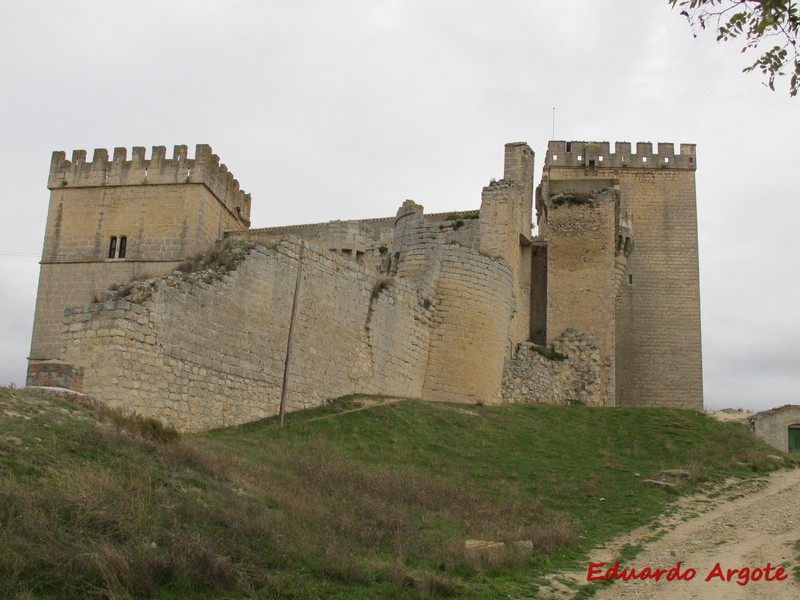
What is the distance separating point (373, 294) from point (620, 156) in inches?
804

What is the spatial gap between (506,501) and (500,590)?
12.1 ft

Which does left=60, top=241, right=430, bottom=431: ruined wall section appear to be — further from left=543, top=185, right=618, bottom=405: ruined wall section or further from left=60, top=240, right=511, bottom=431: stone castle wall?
left=543, top=185, right=618, bottom=405: ruined wall section

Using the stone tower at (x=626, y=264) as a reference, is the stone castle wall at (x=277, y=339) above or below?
below

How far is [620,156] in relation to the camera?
119 feet

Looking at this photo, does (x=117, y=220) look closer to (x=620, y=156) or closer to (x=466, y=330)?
(x=466, y=330)

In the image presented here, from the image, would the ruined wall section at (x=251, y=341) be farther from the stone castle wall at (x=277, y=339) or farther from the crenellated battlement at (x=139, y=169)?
the crenellated battlement at (x=139, y=169)

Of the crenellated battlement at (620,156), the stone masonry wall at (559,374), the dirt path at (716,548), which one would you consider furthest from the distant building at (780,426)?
the crenellated battlement at (620,156)

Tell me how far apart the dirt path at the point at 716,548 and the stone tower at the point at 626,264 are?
14.7 m

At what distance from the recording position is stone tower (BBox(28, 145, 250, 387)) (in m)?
30.6

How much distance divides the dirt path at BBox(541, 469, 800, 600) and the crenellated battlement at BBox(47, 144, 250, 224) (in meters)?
21.9

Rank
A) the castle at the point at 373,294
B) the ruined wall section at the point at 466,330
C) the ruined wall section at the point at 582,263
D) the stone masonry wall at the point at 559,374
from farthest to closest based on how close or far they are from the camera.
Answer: the ruined wall section at the point at 582,263, the stone masonry wall at the point at 559,374, the ruined wall section at the point at 466,330, the castle at the point at 373,294

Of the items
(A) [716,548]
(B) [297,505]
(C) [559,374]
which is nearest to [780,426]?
(C) [559,374]

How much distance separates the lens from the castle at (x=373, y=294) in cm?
1402

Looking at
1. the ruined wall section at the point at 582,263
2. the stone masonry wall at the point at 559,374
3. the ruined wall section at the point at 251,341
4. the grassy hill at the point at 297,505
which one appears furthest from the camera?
the ruined wall section at the point at 582,263
